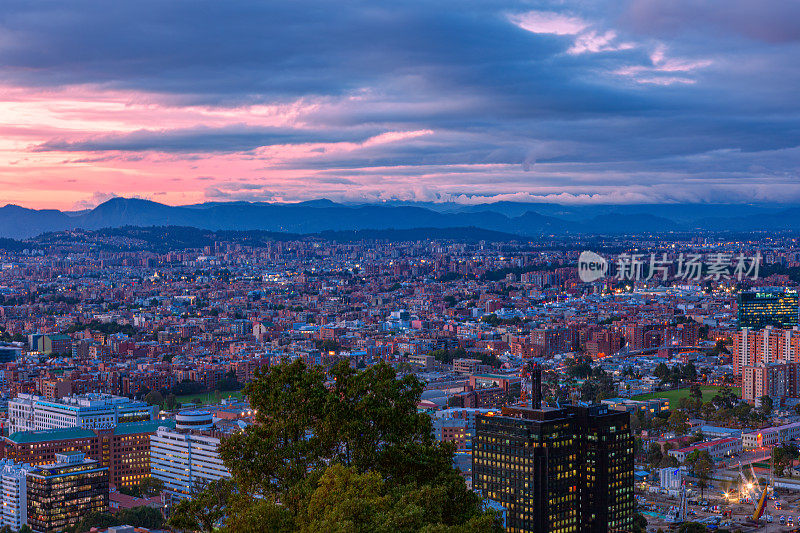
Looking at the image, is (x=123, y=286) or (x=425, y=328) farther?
(x=123, y=286)

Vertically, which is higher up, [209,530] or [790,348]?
[209,530]

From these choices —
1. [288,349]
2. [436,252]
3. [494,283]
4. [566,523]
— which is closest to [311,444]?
[566,523]

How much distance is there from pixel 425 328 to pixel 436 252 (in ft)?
214

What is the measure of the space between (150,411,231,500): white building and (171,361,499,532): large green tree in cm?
1659

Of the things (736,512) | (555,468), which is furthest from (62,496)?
(736,512)

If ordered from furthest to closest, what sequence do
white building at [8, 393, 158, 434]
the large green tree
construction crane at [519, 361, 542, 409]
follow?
1. white building at [8, 393, 158, 434]
2. construction crane at [519, 361, 542, 409]
3. the large green tree

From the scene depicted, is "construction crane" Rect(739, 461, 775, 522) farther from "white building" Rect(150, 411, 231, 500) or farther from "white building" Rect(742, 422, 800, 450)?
"white building" Rect(150, 411, 231, 500)

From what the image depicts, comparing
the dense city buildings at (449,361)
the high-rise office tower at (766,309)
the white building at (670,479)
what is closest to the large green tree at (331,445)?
the dense city buildings at (449,361)

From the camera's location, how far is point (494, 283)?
86250 millimetres

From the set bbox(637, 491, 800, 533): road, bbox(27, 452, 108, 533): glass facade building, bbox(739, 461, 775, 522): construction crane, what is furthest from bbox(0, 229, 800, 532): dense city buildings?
bbox(739, 461, 775, 522): construction crane

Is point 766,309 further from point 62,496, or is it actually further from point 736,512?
point 62,496

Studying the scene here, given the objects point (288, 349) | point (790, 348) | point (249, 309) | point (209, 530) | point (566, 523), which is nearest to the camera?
point (209, 530)

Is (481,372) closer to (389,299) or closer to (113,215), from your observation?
(389,299)

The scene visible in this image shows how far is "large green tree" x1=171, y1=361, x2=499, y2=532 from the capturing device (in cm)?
766
